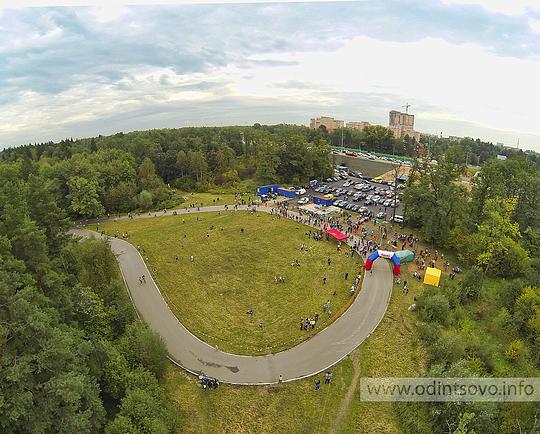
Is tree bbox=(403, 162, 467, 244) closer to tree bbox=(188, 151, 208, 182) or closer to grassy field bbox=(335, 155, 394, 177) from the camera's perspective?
grassy field bbox=(335, 155, 394, 177)

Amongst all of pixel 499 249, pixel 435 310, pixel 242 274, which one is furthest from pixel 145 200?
pixel 499 249

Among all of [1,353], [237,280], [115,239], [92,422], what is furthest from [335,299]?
[115,239]

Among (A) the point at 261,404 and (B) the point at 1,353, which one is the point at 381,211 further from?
(B) the point at 1,353

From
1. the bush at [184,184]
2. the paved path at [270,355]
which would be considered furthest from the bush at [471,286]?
the bush at [184,184]

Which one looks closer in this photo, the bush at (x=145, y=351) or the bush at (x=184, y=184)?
the bush at (x=145, y=351)

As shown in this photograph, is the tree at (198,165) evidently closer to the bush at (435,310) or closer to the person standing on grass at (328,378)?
the bush at (435,310)

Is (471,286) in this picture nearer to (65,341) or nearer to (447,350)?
(447,350)
